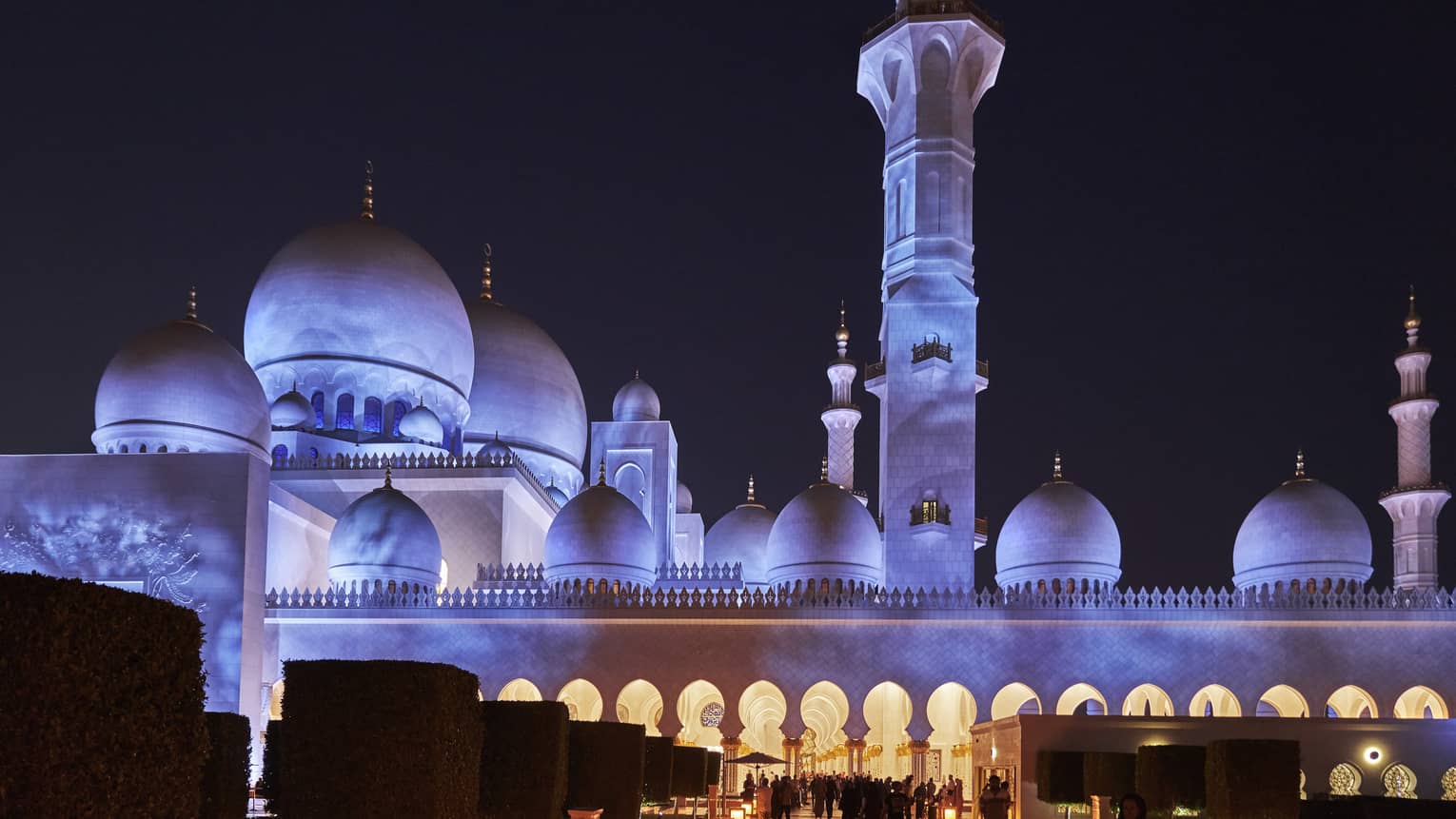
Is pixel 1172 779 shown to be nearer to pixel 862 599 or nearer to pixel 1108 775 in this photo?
pixel 1108 775

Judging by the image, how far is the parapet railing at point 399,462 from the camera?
94.0ft

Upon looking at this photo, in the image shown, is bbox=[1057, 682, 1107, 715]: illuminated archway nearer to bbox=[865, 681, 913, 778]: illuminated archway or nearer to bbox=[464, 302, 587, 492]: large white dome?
bbox=[865, 681, 913, 778]: illuminated archway

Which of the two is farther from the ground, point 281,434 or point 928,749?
point 281,434

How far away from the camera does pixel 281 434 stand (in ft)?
95.6

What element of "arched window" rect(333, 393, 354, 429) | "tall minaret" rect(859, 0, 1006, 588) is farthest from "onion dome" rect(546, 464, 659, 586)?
"arched window" rect(333, 393, 354, 429)

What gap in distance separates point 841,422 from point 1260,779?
61.5ft

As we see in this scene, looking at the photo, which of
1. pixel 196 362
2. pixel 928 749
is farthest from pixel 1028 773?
pixel 196 362

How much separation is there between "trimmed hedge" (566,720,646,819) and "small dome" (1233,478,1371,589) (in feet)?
49.2

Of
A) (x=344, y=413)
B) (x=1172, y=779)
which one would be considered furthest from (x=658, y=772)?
(x=344, y=413)

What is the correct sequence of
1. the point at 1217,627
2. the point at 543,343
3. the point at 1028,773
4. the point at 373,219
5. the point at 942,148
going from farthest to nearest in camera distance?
1. the point at 543,343
2. the point at 373,219
3. the point at 942,148
4. the point at 1217,627
5. the point at 1028,773

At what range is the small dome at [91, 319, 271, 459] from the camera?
25922mm

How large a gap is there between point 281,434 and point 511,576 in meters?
5.52

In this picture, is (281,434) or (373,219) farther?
(373,219)

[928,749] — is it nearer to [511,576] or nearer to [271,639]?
[511,576]
